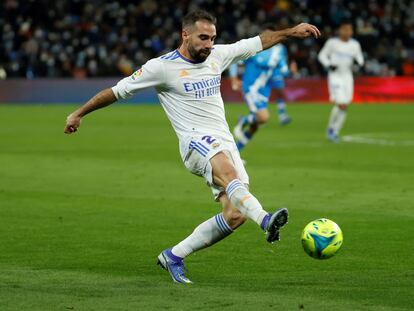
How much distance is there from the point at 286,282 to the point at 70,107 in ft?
94.9

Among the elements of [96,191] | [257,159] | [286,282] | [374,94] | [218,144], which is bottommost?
[374,94]

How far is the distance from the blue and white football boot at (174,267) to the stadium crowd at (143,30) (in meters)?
30.8

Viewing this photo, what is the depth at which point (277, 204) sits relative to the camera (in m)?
13.7

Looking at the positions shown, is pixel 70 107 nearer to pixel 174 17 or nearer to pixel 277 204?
pixel 174 17

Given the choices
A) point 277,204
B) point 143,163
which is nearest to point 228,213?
point 277,204

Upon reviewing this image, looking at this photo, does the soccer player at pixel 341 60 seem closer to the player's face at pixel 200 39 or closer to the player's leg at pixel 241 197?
the player's face at pixel 200 39

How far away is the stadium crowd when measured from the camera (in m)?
39.7

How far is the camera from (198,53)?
874 centimetres

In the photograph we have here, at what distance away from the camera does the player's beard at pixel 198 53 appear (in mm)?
8727

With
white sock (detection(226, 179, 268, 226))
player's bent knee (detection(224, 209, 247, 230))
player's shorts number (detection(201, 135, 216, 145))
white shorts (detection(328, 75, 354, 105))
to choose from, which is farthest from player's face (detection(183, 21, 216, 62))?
white shorts (detection(328, 75, 354, 105))

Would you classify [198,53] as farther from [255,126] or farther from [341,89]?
[341,89]

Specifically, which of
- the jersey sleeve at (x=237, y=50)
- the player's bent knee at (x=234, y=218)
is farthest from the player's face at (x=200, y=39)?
the player's bent knee at (x=234, y=218)

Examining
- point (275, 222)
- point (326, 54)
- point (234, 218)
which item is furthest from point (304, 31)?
point (326, 54)

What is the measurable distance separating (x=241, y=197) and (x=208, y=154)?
1.88ft
